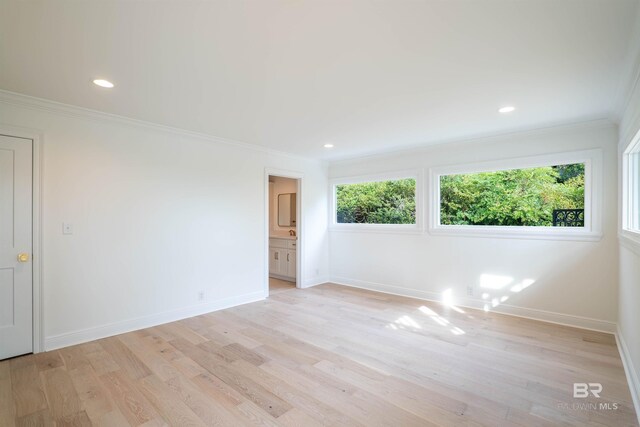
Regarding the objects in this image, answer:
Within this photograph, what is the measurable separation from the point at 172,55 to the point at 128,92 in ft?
3.08

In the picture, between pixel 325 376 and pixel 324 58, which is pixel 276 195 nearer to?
pixel 325 376

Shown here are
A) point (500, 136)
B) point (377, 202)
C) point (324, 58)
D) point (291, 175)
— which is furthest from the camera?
point (377, 202)

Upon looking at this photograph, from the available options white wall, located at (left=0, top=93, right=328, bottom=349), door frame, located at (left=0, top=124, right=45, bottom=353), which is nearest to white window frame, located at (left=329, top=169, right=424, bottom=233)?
white wall, located at (left=0, top=93, right=328, bottom=349)

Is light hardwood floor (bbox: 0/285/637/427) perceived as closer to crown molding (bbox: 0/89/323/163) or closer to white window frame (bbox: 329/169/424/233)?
white window frame (bbox: 329/169/424/233)

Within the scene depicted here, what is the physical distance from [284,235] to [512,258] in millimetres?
4448

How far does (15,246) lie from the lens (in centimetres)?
296

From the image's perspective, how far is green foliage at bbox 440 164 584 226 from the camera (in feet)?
12.7

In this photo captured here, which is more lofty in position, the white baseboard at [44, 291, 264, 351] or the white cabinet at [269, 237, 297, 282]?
the white cabinet at [269, 237, 297, 282]

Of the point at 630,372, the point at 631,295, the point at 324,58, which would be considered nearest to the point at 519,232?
the point at 631,295

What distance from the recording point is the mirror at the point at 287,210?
7.02 metres

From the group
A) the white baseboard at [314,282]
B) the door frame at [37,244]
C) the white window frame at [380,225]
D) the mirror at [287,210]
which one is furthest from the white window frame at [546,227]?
the door frame at [37,244]

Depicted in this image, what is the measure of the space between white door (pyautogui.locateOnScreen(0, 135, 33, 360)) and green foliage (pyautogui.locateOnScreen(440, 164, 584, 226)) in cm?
512

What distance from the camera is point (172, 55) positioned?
218cm

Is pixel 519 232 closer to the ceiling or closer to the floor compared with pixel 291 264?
closer to the ceiling
